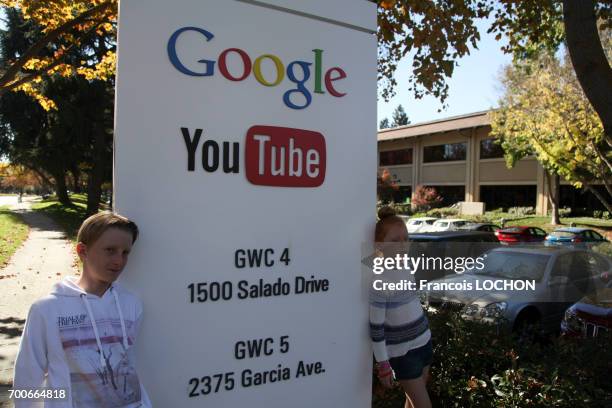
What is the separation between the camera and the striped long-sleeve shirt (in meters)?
2.65

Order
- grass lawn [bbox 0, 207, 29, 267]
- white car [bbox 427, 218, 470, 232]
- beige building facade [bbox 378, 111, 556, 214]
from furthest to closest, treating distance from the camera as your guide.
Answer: beige building facade [bbox 378, 111, 556, 214] → white car [bbox 427, 218, 470, 232] → grass lawn [bbox 0, 207, 29, 267]

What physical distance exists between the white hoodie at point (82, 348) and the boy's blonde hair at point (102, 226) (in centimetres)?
20

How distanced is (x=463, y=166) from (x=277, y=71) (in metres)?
39.5

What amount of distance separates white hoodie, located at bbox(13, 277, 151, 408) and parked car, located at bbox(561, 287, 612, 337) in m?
5.36

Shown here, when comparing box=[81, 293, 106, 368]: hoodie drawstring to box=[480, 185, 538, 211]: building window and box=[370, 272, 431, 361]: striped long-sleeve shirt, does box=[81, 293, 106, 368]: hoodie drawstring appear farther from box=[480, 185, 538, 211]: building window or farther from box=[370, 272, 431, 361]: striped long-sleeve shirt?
box=[480, 185, 538, 211]: building window

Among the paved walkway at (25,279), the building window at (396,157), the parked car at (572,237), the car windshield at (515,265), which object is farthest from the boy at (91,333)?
the building window at (396,157)

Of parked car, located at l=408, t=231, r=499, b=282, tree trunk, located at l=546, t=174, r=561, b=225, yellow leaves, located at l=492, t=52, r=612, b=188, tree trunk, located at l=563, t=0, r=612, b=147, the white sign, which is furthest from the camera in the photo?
tree trunk, located at l=546, t=174, r=561, b=225

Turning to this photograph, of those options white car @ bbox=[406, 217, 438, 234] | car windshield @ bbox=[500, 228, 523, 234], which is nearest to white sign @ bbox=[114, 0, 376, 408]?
car windshield @ bbox=[500, 228, 523, 234]

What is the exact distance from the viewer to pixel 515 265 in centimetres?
797

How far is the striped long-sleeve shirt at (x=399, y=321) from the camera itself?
8.68ft

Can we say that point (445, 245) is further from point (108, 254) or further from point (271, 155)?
point (108, 254)

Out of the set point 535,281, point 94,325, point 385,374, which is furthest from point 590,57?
point 94,325

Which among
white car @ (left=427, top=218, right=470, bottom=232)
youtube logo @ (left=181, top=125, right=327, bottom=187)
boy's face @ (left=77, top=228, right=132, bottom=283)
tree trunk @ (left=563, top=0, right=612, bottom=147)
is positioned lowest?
white car @ (left=427, top=218, right=470, bottom=232)

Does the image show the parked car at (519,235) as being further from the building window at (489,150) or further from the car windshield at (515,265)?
the building window at (489,150)
